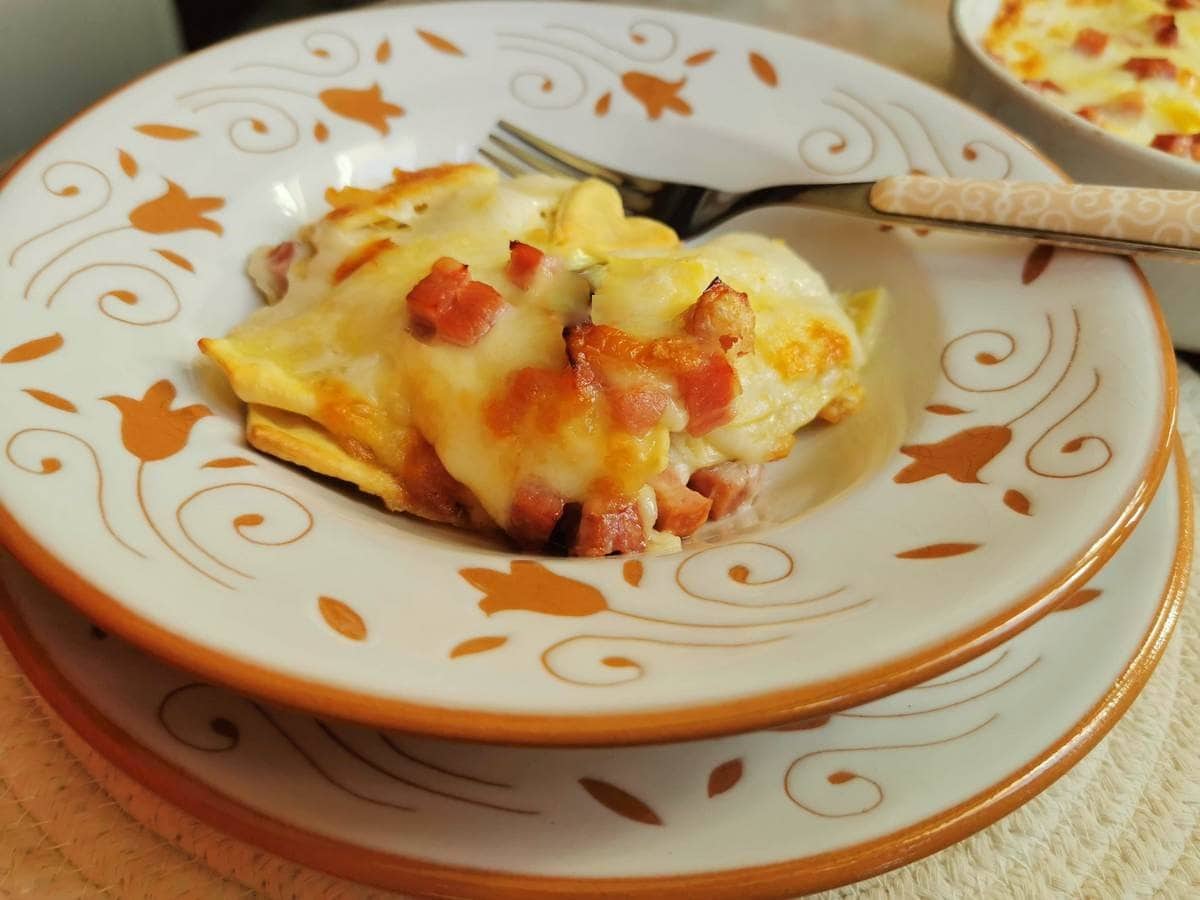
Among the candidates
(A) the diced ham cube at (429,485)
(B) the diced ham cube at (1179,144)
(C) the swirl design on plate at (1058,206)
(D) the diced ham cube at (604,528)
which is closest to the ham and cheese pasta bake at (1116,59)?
(B) the diced ham cube at (1179,144)

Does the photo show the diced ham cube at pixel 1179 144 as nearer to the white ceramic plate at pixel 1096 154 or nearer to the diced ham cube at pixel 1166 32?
the white ceramic plate at pixel 1096 154

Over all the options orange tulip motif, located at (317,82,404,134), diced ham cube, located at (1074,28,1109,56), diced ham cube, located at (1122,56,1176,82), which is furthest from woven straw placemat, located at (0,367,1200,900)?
diced ham cube, located at (1074,28,1109,56)

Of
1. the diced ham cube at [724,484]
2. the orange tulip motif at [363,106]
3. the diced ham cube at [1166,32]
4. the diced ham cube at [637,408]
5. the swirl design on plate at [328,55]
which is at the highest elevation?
the diced ham cube at [1166,32]

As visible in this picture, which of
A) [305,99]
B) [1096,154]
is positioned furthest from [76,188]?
[1096,154]

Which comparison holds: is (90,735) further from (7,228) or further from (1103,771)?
(1103,771)

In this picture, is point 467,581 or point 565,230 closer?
point 467,581

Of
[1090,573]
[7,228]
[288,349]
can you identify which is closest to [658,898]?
[1090,573]

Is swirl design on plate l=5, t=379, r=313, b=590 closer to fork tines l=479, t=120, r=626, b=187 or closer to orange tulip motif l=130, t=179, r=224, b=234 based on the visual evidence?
orange tulip motif l=130, t=179, r=224, b=234
